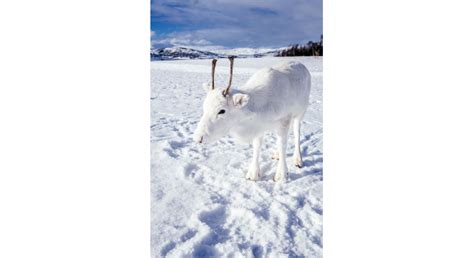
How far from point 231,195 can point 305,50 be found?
3.46ft

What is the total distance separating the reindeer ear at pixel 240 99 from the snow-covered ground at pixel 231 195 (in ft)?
1.10

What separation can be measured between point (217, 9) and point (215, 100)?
620mm

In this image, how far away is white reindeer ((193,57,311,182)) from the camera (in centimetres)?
192

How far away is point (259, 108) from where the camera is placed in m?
2.16

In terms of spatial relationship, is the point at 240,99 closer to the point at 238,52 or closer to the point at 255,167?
the point at 238,52

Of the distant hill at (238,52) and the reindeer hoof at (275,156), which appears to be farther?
the reindeer hoof at (275,156)

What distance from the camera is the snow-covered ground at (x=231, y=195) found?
175 cm

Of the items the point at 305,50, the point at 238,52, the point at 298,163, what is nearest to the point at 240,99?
the point at 238,52

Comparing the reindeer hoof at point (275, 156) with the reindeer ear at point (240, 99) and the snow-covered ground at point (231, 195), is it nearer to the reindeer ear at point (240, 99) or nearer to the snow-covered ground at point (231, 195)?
the snow-covered ground at point (231, 195)

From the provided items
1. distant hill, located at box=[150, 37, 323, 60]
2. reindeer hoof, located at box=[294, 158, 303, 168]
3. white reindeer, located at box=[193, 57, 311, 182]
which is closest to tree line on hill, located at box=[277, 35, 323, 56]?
distant hill, located at box=[150, 37, 323, 60]

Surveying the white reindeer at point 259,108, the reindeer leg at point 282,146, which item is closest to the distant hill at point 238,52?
the white reindeer at point 259,108
